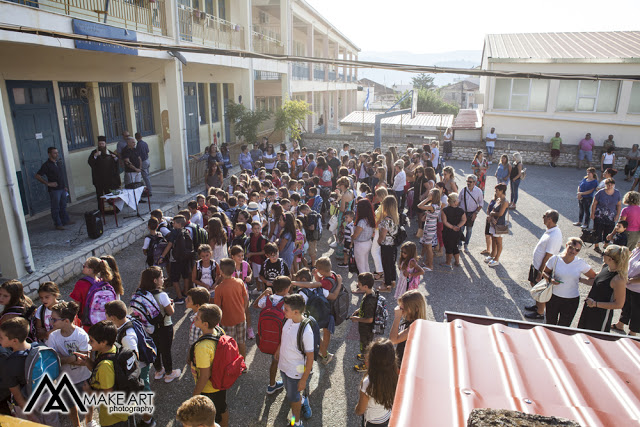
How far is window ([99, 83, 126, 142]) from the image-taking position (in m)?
13.0

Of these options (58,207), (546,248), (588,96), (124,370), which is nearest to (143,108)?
(58,207)

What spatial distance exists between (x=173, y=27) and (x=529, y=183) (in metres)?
13.7

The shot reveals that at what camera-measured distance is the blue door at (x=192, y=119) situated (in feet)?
Result: 56.3

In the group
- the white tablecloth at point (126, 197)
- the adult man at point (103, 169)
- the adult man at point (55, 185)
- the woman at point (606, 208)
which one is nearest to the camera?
the woman at point (606, 208)

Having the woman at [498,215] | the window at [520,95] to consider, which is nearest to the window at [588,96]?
the window at [520,95]

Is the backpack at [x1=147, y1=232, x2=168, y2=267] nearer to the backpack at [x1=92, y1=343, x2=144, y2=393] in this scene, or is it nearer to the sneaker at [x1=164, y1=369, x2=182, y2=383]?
the sneaker at [x1=164, y1=369, x2=182, y2=383]

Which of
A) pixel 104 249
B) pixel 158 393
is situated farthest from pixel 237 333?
pixel 104 249

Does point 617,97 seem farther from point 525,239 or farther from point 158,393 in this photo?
point 158,393

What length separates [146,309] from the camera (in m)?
4.45

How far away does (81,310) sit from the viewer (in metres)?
4.62

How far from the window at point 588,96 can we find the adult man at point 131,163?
19623 millimetres

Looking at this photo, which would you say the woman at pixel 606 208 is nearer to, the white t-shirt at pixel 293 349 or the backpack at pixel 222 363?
the white t-shirt at pixel 293 349

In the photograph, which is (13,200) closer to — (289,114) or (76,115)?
(76,115)

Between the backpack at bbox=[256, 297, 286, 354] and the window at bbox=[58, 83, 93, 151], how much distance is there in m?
9.85
